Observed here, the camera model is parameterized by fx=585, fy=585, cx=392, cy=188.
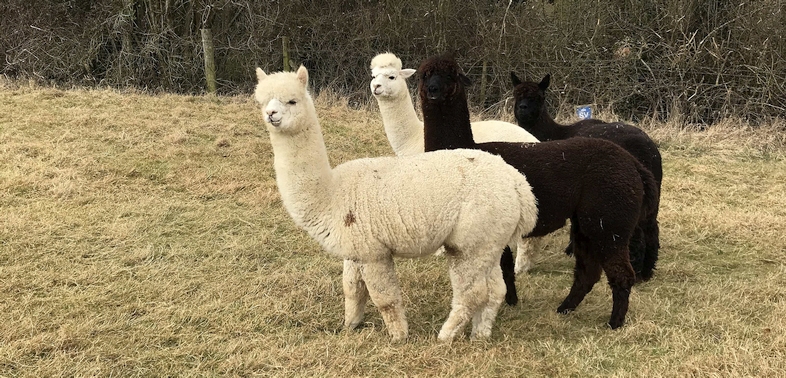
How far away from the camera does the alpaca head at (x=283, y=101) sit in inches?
125

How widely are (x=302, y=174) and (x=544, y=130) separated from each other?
9.52 ft

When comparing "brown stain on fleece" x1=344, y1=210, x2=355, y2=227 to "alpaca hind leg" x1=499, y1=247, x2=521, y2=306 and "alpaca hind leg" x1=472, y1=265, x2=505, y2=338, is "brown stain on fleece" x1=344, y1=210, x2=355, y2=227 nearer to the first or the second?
"alpaca hind leg" x1=472, y1=265, x2=505, y2=338

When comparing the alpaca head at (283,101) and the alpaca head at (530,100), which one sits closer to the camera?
the alpaca head at (283,101)

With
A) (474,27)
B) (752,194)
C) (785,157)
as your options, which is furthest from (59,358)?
(474,27)

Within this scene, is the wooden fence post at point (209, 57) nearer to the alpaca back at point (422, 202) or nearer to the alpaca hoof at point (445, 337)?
the alpaca back at point (422, 202)

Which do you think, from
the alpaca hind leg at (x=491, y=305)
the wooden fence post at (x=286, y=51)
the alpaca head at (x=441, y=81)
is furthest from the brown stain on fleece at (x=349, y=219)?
the wooden fence post at (x=286, y=51)

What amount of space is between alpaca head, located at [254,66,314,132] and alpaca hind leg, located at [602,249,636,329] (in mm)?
2056

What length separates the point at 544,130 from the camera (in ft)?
17.8

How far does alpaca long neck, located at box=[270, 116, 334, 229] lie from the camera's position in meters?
3.29

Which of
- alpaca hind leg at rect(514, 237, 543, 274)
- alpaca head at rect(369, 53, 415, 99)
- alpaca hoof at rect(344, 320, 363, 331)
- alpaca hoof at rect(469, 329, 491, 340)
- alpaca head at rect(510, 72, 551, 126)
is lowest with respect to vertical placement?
alpaca hind leg at rect(514, 237, 543, 274)

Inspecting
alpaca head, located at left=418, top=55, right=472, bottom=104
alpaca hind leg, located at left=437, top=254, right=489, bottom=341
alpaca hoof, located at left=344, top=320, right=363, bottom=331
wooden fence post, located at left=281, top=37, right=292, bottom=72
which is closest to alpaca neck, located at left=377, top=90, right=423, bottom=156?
alpaca head, located at left=418, top=55, right=472, bottom=104

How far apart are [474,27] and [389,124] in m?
7.91

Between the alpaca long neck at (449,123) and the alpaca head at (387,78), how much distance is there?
1142 mm

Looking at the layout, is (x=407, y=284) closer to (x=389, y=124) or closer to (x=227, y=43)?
(x=389, y=124)
